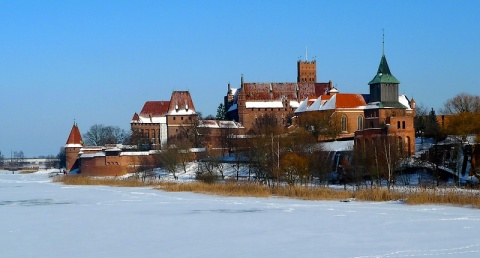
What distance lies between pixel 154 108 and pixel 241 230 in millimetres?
75896

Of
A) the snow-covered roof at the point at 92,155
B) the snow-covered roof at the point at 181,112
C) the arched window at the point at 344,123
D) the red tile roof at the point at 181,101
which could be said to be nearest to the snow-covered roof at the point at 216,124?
the snow-covered roof at the point at 181,112

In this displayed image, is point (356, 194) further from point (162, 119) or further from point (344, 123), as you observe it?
point (162, 119)

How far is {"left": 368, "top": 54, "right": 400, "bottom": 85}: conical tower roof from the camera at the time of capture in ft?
202

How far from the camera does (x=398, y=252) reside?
12.4m

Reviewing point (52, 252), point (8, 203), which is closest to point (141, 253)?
point (52, 252)

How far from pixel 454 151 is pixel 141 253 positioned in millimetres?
33542

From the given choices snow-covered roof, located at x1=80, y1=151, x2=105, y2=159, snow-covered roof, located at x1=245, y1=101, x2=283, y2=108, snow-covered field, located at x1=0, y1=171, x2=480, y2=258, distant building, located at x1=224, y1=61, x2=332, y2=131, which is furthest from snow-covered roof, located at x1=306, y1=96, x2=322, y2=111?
snow-covered field, located at x1=0, y1=171, x2=480, y2=258

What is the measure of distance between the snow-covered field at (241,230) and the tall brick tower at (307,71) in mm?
83627

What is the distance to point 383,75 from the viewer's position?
61.9m

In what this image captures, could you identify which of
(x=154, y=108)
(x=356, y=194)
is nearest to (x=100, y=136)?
(x=154, y=108)

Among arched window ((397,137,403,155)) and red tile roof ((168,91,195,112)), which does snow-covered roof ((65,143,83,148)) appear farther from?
arched window ((397,137,403,155))

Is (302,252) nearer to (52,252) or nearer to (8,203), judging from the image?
(52,252)

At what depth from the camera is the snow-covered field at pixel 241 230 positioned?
42.6 feet

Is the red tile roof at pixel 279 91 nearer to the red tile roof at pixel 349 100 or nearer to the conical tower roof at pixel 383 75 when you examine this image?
the red tile roof at pixel 349 100
